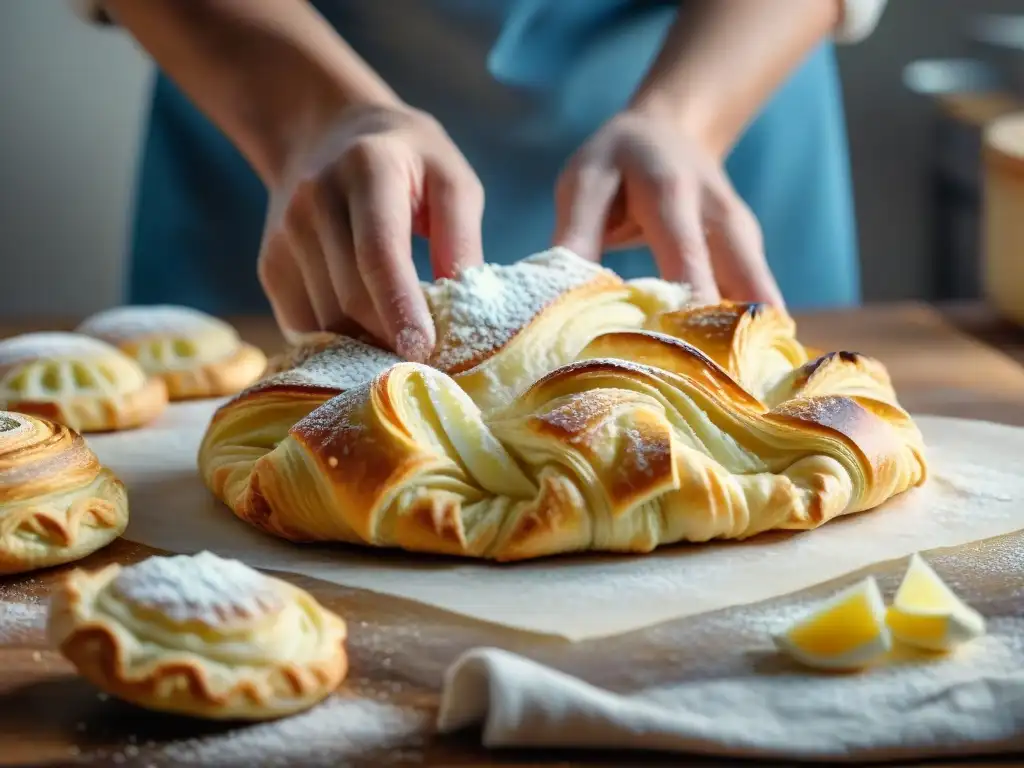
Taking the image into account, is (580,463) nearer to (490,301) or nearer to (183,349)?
(490,301)

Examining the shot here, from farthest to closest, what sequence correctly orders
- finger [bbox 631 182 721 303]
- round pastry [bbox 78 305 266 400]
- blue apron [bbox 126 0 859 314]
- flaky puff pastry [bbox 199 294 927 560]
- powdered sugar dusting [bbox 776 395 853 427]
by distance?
1. blue apron [bbox 126 0 859 314]
2. round pastry [bbox 78 305 266 400]
3. finger [bbox 631 182 721 303]
4. powdered sugar dusting [bbox 776 395 853 427]
5. flaky puff pastry [bbox 199 294 927 560]

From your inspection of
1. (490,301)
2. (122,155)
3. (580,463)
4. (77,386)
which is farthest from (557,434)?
(122,155)

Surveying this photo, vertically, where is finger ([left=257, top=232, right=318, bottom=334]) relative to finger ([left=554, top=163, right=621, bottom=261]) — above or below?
below

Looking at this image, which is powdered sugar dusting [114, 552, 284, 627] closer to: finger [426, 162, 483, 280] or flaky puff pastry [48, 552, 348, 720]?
flaky puff pastry [48, 552, 348, 720]

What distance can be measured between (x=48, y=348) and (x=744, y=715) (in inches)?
54.9

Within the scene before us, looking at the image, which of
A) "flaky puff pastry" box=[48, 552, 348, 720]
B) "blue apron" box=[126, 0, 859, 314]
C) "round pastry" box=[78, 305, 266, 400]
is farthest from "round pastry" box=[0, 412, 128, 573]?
"blue apron" box=[126, 0, 859, 314]

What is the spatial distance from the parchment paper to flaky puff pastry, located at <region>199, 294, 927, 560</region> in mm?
24

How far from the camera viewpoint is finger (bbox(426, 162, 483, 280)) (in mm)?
1893

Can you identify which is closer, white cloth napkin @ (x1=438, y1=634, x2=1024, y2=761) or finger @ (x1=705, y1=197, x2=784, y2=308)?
white cloth napkin @ (x1=438, y1=634, x2=1024, y2=761)

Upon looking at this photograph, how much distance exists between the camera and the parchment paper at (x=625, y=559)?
4.51ft

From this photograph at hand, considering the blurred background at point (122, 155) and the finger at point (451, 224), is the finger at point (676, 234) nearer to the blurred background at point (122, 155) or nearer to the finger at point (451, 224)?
the finger at point (451, 224)

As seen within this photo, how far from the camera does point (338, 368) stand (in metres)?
1.73

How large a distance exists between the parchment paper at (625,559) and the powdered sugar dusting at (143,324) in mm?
527

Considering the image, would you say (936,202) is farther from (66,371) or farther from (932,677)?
(932,677)
